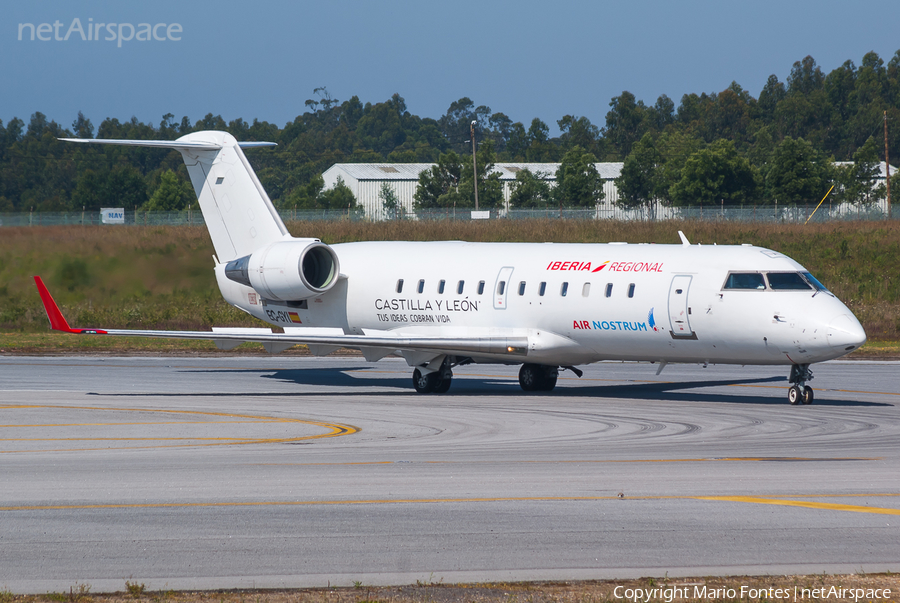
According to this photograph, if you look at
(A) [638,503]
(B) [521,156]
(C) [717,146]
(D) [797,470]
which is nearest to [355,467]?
(A) [638,503]

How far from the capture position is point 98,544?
426 inches

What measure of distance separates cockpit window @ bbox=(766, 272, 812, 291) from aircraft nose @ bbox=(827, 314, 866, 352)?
120 centimetres

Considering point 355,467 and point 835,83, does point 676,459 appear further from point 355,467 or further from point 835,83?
point 835,83

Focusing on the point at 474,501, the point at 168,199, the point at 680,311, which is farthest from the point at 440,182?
the point at 474,501

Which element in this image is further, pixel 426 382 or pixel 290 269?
pixel 290 269

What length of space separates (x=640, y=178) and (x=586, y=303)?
84.2 m

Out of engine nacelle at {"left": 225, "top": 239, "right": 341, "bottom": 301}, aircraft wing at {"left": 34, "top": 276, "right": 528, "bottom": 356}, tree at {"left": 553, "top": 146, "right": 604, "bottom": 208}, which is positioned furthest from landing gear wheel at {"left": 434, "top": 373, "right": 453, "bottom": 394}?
tree at {"left": 553, "top": 146, "right": 604, "bottom": 208}

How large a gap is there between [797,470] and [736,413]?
655 centimetres

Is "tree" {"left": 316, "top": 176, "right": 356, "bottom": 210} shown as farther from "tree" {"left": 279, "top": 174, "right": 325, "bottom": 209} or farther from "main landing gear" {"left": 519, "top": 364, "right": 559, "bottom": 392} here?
"main landing gear" {"left": 519, "top": 364, "right": 559, "bottom": 392}

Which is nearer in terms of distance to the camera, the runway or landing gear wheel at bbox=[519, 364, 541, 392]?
the runway

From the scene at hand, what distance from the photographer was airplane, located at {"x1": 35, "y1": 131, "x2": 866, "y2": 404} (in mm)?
21797

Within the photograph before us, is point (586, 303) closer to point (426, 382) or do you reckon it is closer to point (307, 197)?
point (426, 382)

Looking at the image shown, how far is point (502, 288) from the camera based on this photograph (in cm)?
2539

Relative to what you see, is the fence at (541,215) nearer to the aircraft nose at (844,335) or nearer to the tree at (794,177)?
the tree at (794,177)
